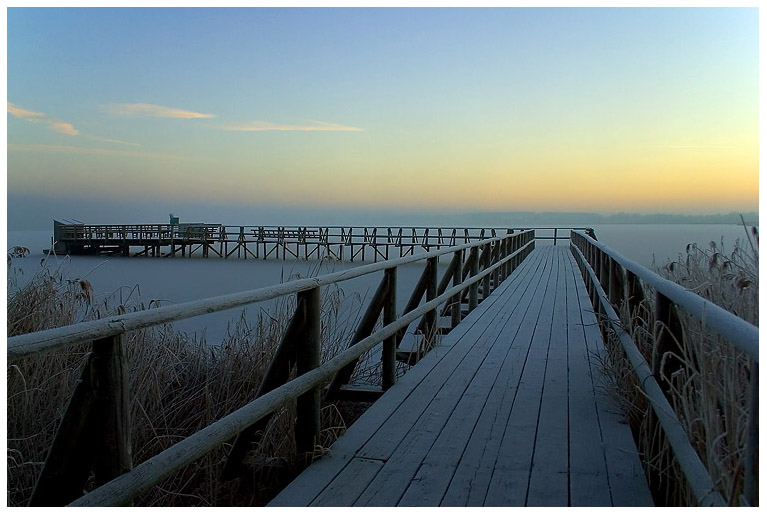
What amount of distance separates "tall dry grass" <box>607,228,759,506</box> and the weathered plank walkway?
0.15 meters

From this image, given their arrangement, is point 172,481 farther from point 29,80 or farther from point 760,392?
point 29,80

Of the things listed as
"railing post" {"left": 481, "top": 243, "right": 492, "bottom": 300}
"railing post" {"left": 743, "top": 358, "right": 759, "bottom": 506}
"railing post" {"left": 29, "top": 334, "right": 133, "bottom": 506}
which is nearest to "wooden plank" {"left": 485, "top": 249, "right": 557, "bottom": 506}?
"railing post" {"left": 743, "top": 358, "right": 759, "bottom": 506}

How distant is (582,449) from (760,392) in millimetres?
1871

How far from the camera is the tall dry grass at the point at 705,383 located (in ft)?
6.19

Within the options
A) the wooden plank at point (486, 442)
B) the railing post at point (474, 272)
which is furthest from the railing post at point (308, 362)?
the railing post at point (474, 272)

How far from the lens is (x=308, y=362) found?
11.1ft

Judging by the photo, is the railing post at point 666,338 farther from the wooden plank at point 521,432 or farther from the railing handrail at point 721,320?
the wooden plank at point 521,432

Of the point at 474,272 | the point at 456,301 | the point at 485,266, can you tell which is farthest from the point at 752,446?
the point at 485,266

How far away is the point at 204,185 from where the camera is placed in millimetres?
31375

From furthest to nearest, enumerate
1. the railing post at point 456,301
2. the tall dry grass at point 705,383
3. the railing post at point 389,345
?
the railing post at point 456,301 → the railing post at point 389,345 → the tall dry grass at point 705,383

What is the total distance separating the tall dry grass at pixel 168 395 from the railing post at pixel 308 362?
73 mm

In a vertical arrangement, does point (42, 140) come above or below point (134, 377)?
above

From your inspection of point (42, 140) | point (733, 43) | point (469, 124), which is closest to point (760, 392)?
point (733, 43)

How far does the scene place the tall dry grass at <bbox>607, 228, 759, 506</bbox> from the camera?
1888 mm
